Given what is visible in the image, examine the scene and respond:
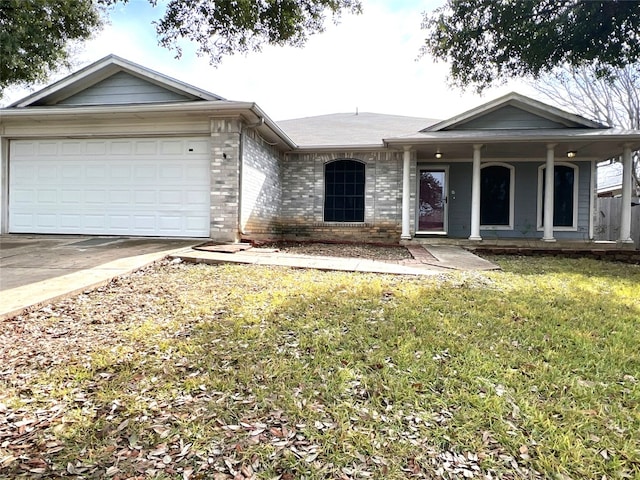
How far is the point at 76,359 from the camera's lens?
268cm

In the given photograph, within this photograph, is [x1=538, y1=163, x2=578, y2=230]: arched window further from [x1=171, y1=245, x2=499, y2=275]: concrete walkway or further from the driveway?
the driveway

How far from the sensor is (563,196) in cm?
1133

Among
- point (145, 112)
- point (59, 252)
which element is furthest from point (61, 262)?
point (145, 112)

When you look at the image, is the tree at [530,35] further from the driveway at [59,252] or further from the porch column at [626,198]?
the driveway at [59,252]

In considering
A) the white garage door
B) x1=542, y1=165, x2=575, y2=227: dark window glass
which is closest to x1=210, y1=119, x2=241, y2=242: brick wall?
the white garage door

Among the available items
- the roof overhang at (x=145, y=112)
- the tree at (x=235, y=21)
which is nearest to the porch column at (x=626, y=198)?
the tree at (x=235, y=21)

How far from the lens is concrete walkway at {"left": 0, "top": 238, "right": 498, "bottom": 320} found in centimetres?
402

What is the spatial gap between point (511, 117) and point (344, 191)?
5.07 m

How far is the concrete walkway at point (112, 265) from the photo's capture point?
4.02 m

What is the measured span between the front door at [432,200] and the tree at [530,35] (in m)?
3.52

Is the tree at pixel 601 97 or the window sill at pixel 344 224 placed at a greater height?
the tree at pixel 601 97

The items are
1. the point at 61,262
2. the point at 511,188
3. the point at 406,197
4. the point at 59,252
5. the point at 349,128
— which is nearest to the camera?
the point at 61,262

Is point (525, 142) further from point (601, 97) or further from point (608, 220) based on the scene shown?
A: point (601, 97)

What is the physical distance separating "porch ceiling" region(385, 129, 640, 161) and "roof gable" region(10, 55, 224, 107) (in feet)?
17.9
